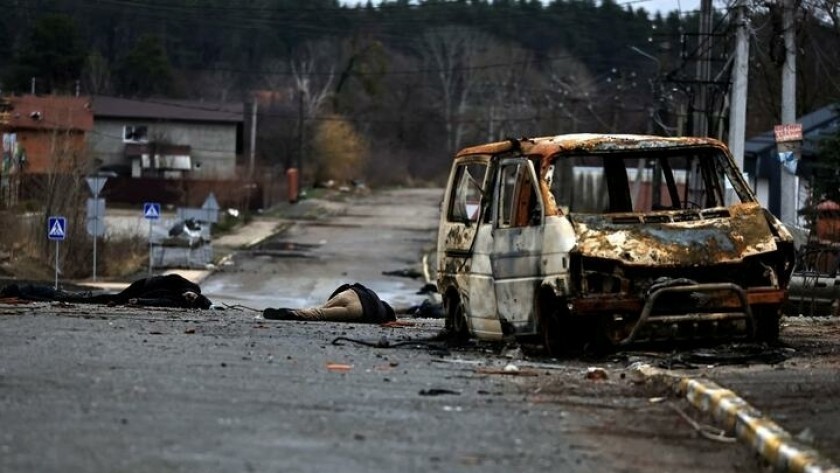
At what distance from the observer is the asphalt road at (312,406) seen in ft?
24.4

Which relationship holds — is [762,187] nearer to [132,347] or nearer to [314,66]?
[132,347]

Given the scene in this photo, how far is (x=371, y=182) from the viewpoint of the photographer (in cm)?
12575

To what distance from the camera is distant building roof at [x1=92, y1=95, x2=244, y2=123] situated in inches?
3757

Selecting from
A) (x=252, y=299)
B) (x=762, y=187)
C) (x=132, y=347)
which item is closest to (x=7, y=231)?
(x=252, y=299)

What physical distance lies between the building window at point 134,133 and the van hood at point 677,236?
87523mm

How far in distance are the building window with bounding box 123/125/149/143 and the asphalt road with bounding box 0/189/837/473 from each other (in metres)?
83.0

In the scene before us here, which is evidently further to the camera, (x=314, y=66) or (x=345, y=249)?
(x=314, y=66)

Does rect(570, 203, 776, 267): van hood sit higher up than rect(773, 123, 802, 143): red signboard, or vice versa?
rect(773, 123, 802, 143): red signboard

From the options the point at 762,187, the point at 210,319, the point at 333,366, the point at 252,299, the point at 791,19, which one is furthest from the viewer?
the point at 762,187

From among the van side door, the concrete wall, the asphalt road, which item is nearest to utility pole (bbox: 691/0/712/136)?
the asphalt road

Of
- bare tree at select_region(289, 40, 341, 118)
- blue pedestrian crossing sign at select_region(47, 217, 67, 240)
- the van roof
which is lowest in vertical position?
blue pedestrian crossing sign at select_region(47, 217, 67, 240)

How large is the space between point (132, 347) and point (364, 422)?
4.70 metres

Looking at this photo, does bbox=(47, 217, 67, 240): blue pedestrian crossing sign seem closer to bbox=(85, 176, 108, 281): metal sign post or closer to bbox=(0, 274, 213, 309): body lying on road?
bbox=(85, 176, 108, 281): metal sign post

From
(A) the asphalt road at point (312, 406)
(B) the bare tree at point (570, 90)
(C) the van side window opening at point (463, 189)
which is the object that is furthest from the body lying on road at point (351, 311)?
(B) the bare tree at point (570, 90)
